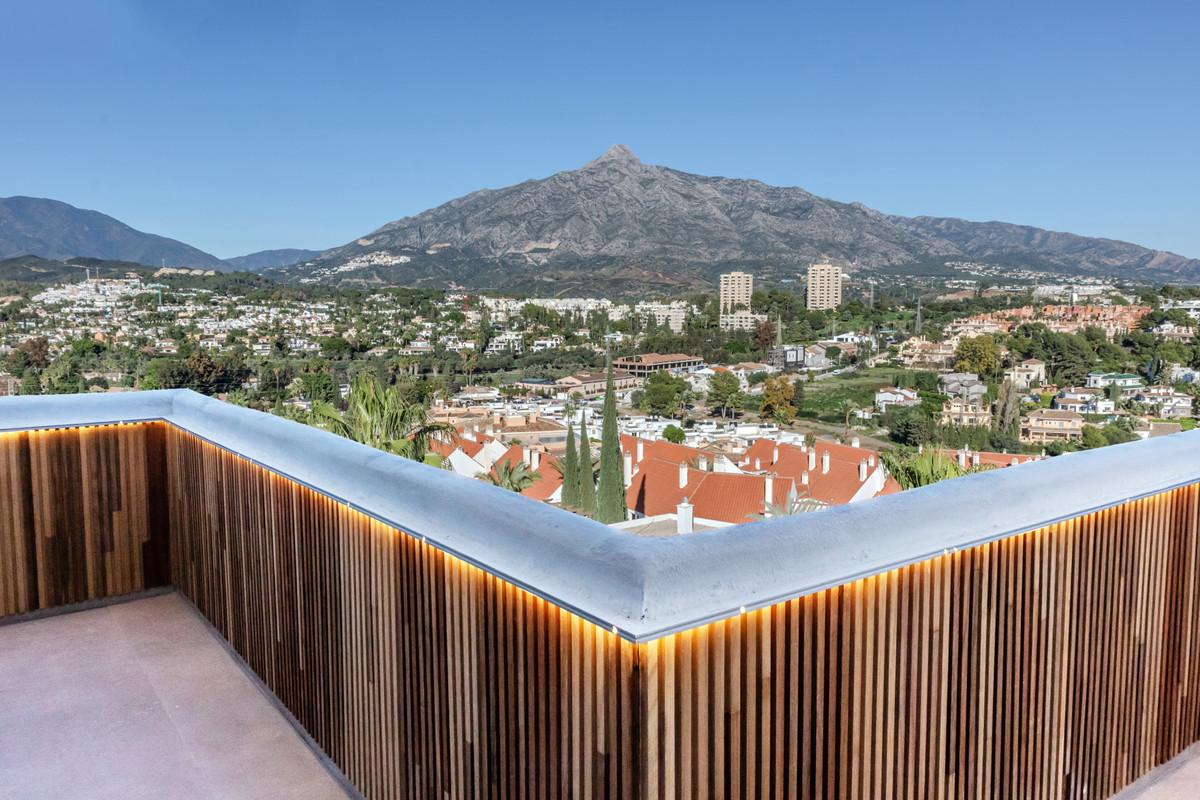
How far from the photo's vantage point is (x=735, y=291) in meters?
71.4

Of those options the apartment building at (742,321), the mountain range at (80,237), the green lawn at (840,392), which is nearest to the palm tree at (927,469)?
the green lawn at (840,392)

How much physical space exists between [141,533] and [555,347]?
47600 millimetres

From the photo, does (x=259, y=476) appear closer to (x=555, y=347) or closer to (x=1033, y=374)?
(x=1033, y=374)

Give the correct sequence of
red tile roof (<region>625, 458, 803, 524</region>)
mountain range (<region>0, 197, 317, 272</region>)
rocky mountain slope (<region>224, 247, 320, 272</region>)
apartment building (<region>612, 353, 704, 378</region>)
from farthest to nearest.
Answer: rocky mountain slope (<region>224, 247, 320, 272</region>) → apartment building (<region>612, 353, 704, 378</region>) → mountain range (<region>0, 197, 317, 272</region>) → red tile roof (<region>625, 458, 803, 524</region>)

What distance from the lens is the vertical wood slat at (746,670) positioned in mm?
1329

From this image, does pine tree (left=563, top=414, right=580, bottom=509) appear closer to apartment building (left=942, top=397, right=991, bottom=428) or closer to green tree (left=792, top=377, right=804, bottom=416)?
apartment building (left=942, top=397, right=991, bottom=428)

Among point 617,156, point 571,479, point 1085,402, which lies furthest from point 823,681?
point 617,156

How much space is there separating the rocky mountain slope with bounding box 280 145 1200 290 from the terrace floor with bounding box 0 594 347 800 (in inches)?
2715

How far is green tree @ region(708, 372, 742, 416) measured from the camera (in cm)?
4716

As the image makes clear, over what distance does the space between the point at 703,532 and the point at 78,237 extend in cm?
7288

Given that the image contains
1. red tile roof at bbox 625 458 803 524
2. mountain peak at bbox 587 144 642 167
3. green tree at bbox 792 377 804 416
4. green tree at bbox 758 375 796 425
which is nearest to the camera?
red tile roof at bbox 625 458 803 524

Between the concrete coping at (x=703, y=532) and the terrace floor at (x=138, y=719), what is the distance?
33.1 inches

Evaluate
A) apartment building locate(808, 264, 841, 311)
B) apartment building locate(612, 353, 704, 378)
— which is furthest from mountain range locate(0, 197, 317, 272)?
apartment building locate(808, 264, 841, 311)

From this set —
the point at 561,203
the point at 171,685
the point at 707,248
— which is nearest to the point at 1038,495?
the point at 171,685
